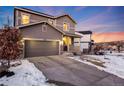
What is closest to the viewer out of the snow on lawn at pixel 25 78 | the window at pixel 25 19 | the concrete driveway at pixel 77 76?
the snow on lawn at pixel 25 78

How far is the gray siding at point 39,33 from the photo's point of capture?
29.8 ft

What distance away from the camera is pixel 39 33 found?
9648 millimetres

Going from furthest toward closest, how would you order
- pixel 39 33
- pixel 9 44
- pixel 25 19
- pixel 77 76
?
pixel 25 19 → pixel 39 33 → pixel 77 76 → pixel 9 44

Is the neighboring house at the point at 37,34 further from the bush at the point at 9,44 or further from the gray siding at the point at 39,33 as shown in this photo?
the bush at the point at 9,44

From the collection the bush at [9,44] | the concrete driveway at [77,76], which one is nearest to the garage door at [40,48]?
the concrete driveway at [77,76]

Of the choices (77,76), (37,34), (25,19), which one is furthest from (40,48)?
(77,76)

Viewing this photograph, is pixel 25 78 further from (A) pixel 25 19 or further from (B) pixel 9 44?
(A) pixel 25 19

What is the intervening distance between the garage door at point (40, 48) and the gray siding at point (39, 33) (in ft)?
1.13

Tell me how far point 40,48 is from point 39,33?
98cm

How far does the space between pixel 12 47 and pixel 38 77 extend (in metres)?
1.59

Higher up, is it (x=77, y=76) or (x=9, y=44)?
(x=9, y=44)

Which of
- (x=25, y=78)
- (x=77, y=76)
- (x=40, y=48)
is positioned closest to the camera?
(x=25, y=78)
